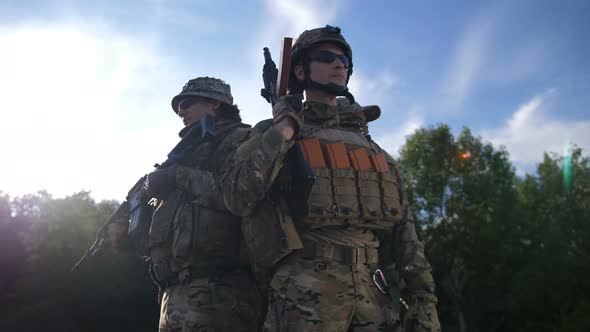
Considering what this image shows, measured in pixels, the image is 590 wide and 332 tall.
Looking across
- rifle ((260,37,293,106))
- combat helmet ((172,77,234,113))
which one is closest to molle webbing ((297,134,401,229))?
rifle ((260,37,293,106))

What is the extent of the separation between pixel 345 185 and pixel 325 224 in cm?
31

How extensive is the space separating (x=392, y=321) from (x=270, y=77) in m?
2.16

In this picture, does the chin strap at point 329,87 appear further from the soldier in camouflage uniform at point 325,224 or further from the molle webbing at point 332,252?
the molle webbing at point 332,252

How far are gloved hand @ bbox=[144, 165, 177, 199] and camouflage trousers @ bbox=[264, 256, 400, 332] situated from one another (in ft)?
6.46

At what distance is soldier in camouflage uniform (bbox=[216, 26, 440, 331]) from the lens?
319 centimetres

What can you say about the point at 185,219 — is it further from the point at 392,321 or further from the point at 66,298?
the point at 66,298

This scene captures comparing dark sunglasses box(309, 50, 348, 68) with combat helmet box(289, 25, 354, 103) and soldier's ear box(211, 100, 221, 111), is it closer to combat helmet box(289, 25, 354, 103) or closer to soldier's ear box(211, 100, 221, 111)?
combat helmet box(289, 25, 354, 103)

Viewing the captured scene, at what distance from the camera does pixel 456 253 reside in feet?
109

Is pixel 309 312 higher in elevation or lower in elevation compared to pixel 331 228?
lower

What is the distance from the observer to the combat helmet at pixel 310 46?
12.6ft

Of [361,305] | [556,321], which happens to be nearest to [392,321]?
[361,305]

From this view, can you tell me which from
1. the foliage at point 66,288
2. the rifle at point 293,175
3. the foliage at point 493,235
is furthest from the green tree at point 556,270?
the rifle at point 293,175

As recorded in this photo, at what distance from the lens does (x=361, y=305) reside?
3.23m

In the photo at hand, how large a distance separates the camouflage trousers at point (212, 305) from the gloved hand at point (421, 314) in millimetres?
1603
